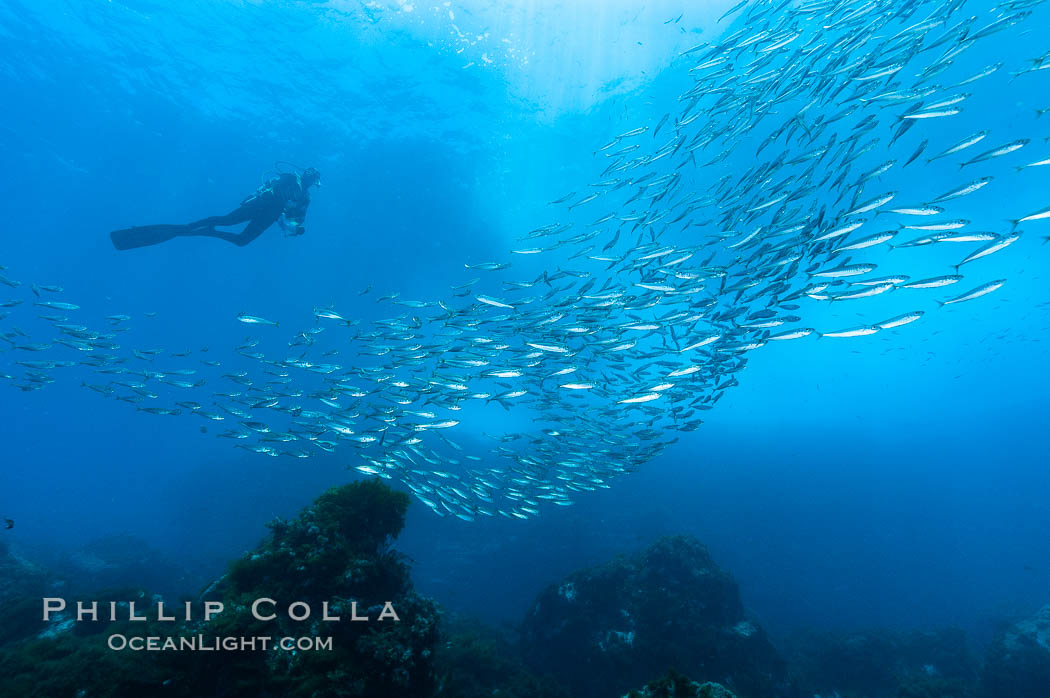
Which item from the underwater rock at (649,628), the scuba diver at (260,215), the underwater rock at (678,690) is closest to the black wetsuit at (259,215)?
the scuba diver at (260,215)

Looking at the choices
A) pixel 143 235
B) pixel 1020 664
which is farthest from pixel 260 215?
pixel 1020 664

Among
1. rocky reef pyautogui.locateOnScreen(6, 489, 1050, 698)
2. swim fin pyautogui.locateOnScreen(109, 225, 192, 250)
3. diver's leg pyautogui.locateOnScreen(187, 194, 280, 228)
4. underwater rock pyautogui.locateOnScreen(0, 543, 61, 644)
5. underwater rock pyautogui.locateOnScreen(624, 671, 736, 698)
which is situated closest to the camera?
underwater rock pyautogui.locateOnScreen(624, 671, 736, 698)

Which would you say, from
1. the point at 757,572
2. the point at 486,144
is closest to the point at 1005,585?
the point at 757,572

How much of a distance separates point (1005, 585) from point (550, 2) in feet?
152

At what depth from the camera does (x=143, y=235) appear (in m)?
12.4

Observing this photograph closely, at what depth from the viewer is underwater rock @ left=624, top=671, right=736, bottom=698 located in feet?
9.87

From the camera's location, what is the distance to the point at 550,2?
1681 centimetres

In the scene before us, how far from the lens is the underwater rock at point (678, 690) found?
3.01 meters

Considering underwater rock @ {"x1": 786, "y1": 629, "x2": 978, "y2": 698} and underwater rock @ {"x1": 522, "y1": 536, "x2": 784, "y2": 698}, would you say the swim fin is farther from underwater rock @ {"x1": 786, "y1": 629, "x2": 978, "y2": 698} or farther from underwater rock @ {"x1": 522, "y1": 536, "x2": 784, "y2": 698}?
underwater rock @ {"x1": 786, "y1": 629, "x2": 978, "y2": 698}

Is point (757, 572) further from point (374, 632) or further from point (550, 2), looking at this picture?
point (550, 2)

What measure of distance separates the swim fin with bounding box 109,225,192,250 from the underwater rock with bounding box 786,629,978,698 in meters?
22.4

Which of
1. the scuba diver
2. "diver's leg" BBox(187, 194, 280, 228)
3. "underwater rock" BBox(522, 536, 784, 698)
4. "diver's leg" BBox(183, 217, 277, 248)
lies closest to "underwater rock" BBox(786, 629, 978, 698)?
"underwater rock" BBox(522, 536, 784, 698)

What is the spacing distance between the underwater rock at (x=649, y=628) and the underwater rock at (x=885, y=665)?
10.5ft

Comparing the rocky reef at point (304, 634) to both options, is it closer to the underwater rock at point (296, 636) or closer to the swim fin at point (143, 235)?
the underwater rock at point (296, 636)
